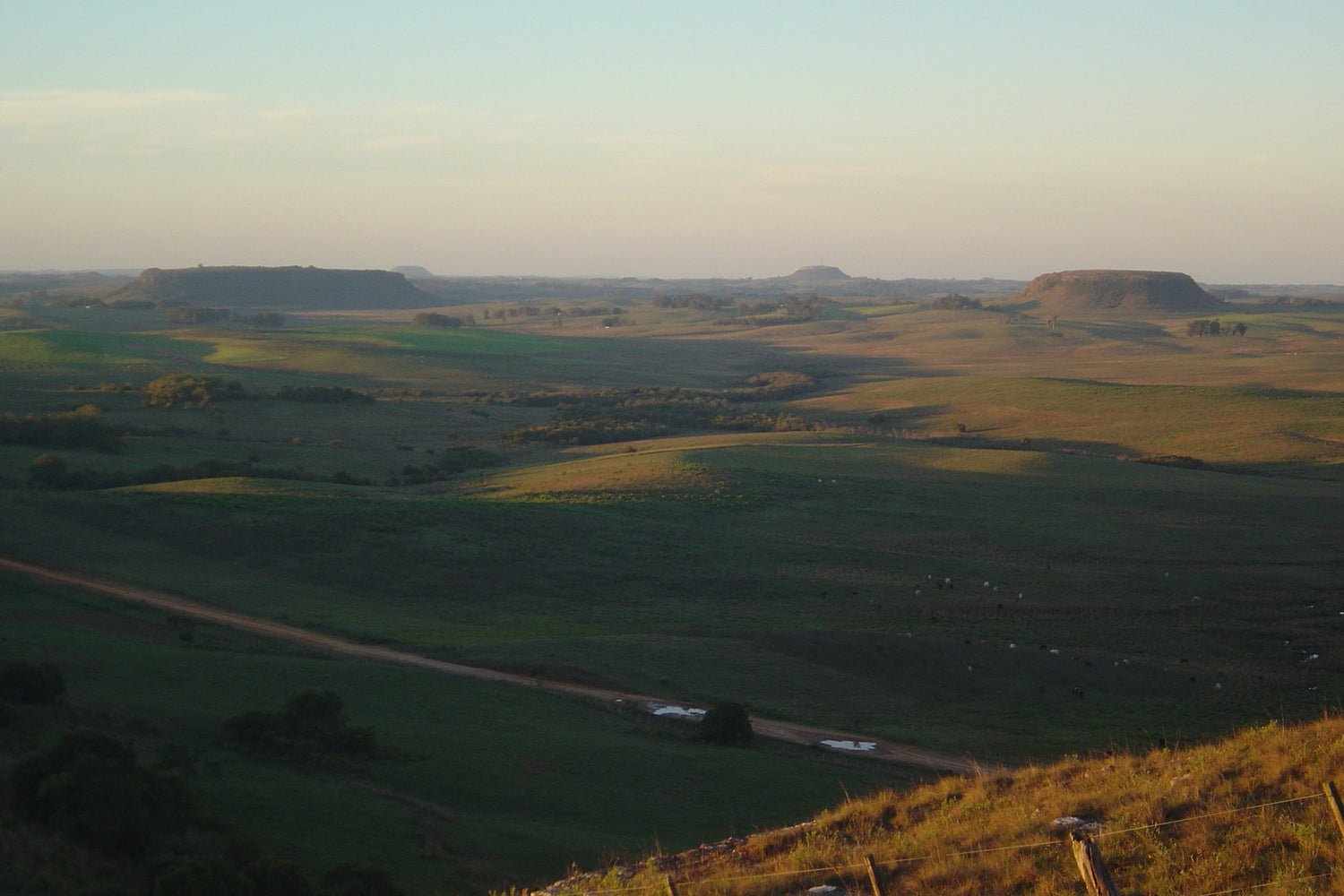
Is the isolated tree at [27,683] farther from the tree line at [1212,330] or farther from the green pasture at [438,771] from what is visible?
the tree line at [1212,330]

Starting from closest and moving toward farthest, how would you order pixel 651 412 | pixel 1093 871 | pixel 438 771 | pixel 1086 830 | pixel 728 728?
pixel 1093 871 < pixel 1086 830 < pixel 438 771 < pixel 728 728 < pixel 651 412

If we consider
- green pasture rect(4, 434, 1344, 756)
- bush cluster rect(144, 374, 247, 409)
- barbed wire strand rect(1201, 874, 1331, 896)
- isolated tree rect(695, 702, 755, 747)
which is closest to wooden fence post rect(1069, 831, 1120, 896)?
barbed wire strand rect(1201, 874, 1331, 896)

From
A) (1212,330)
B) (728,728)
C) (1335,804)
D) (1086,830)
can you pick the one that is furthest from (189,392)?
(1212,330)

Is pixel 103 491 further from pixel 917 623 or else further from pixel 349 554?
pixel 917 623

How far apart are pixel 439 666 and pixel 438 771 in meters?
9.54

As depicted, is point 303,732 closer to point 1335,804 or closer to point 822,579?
point 1335,804

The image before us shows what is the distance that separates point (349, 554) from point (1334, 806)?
123ft

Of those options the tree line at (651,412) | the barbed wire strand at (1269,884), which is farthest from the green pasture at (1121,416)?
the barbed wire strand at (1269,884)

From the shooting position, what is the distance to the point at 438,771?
65.2 feet

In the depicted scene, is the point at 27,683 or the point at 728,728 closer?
the point at 27,683

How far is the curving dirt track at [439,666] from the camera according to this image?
2316cm

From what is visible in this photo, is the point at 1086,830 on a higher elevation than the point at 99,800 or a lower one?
higher

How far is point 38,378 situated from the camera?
101 metres

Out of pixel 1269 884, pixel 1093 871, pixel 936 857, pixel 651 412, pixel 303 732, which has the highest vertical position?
pixel 1093 871
